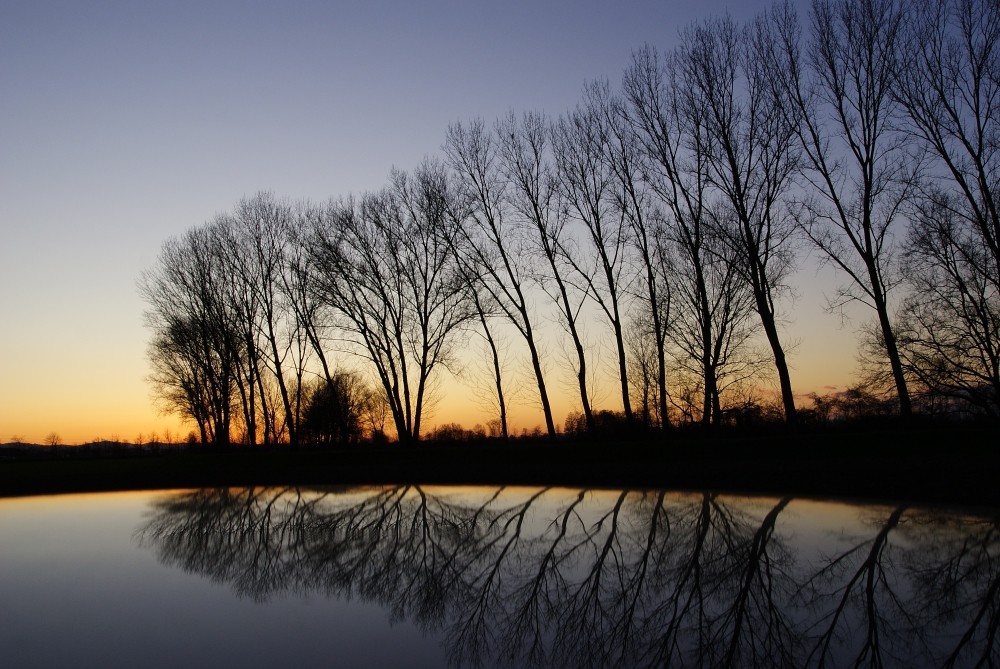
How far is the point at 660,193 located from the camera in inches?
955

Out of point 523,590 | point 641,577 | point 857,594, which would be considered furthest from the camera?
point 641,577

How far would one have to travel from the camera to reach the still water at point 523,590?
16.0 feet

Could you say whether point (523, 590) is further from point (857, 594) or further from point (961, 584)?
point (961, 584)

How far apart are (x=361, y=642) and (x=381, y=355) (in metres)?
27.0

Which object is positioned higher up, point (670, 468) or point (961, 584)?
point (670, 468)

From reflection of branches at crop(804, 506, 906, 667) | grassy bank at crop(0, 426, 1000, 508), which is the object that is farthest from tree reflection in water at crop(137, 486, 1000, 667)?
grassy bank at crop(0, 426, 1000, 508)

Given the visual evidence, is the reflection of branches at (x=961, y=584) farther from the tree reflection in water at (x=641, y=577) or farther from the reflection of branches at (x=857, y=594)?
the reflection of branches at (x=857, y=594)

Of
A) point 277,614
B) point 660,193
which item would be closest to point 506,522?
point 277,614

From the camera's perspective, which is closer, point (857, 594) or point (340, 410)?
point (857, 594)

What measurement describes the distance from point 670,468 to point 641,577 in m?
11.2

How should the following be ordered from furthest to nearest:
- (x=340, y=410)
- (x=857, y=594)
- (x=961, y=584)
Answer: (x=340, y=410)
(x=961, y=584)
(x=857, y=594)

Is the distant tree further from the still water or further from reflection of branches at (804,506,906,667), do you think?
reflection of branches at (804,506,906,667)

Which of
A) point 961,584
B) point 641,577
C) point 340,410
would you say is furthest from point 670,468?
point 340,410

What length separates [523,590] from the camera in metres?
6.71
